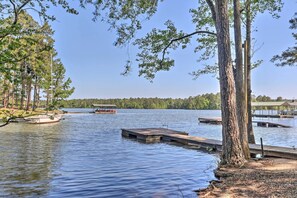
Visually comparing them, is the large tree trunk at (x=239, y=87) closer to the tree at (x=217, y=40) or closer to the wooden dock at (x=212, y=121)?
the tree at (x=217, y=40)

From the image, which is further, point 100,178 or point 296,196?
point 100,178

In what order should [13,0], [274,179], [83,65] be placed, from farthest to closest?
[83,65] < [274,179] < [13,0]

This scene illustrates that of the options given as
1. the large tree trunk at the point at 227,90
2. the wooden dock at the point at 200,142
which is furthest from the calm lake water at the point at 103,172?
the large tree trunk at the point at 227,90

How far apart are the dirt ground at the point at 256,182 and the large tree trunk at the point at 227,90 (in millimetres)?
501

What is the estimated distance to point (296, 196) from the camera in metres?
4.53

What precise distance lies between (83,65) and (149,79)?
3276 centimetres

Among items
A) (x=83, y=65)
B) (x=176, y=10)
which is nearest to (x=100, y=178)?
(x=176, y=10)

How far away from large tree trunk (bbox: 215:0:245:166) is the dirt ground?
50cm

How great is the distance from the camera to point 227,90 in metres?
7.54

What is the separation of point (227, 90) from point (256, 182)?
2.64m

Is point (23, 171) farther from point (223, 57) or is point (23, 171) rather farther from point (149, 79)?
point (223, 57)

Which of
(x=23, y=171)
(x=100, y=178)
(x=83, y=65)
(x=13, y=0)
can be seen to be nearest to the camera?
(x=13, y=0)

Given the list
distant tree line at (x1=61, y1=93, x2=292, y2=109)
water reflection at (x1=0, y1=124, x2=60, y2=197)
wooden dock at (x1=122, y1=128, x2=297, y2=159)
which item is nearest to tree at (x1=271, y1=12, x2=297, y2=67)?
wooden dock at (x1=122, y1=128, x2=297, y2=159)

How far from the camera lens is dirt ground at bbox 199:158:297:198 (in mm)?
5078
